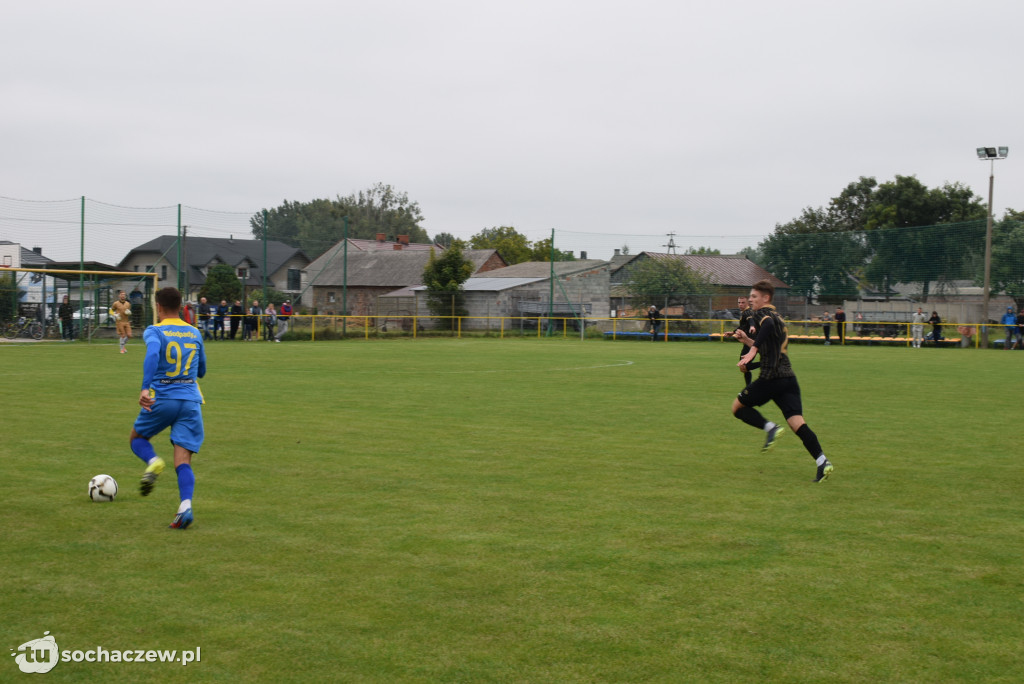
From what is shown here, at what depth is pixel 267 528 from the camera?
664 centimetres

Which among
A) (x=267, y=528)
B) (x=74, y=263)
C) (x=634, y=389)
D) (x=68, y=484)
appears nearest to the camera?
(x=267, y=528)

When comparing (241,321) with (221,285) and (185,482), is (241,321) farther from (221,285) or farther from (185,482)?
(185,482)

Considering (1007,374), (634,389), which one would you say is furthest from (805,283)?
(634,389)

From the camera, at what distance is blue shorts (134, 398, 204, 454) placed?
691 centimetres

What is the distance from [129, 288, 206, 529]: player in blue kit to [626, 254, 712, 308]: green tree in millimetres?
39621

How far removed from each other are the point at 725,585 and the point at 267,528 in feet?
10.7

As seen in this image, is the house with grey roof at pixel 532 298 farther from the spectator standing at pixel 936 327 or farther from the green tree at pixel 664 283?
the spectator standing at pixel 936 327

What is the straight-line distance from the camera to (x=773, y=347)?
9.19 metres

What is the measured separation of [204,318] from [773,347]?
3243cm

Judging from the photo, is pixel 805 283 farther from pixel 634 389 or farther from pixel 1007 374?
pixel 634 389

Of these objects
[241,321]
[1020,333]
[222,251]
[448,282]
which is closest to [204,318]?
[241,321]

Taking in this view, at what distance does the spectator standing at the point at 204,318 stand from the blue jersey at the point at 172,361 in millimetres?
31852

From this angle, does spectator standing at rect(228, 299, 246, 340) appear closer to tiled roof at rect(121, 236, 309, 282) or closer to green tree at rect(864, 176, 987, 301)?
tiled roof at rect(121, 236, 309, 282)

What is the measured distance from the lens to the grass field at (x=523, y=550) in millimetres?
4355
